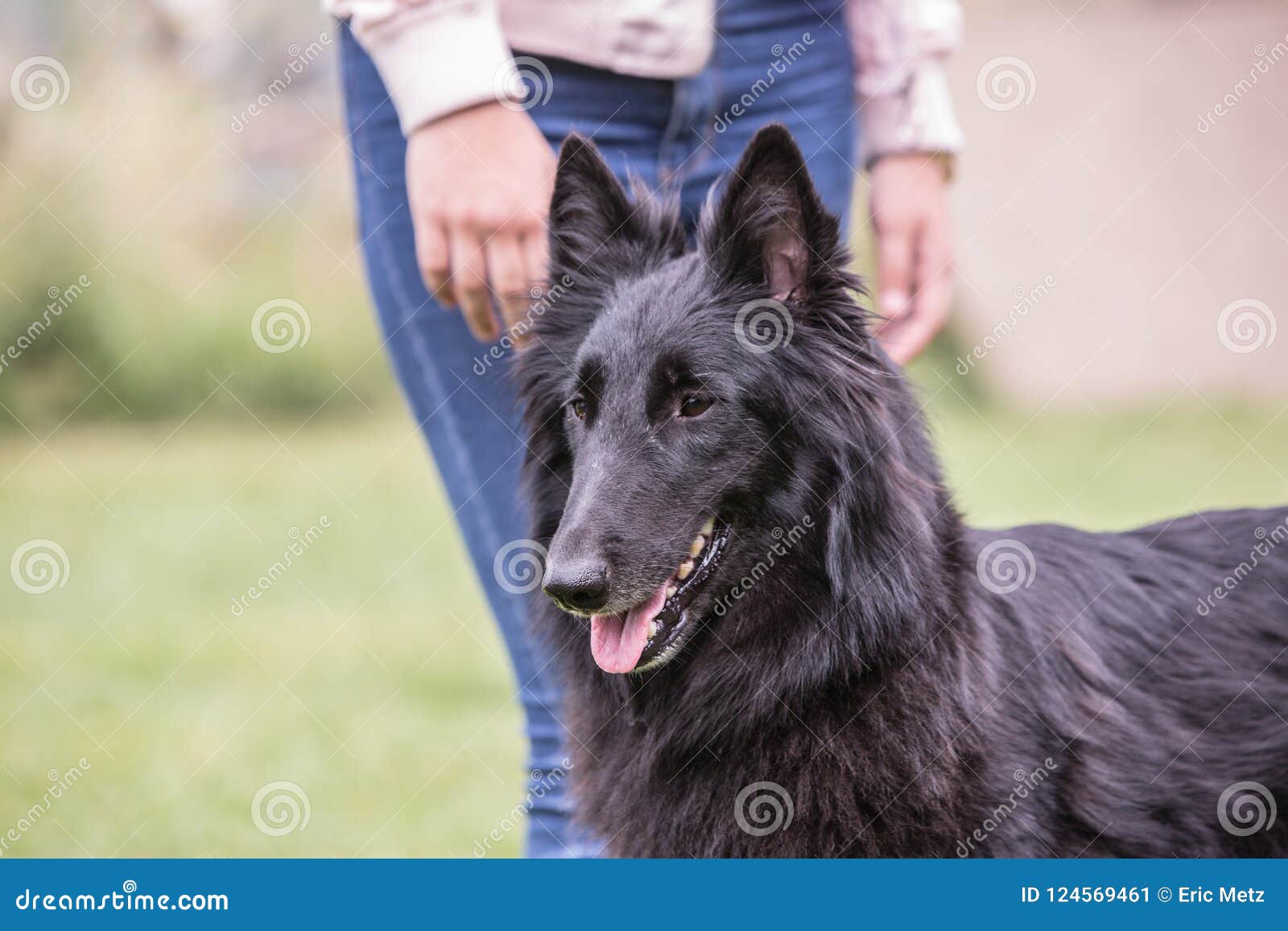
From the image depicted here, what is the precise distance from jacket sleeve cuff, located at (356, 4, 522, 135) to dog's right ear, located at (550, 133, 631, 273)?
222mm

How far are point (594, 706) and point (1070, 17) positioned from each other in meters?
12.2

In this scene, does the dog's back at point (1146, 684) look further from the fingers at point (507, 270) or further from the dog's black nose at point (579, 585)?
the fingers at point (507, 270)

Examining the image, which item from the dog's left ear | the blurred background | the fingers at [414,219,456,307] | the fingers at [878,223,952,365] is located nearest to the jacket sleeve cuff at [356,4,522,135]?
the fingers at [414,219,456,307]

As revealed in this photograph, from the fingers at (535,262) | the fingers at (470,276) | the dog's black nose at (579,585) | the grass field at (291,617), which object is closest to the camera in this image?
the dog's black nose at (579,585)

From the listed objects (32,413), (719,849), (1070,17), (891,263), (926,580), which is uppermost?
(891,263)

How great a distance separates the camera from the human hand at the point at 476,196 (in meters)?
2.48

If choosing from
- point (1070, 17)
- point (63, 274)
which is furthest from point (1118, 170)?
point (63, 274)

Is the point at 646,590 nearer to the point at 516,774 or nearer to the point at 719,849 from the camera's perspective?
the point at 719,849

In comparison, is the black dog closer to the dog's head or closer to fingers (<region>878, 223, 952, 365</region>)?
the dog's head

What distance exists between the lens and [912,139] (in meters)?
2.96

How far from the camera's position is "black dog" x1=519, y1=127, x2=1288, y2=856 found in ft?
8.03

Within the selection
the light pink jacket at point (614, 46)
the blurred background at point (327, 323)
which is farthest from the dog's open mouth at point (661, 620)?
the blurred background at point (327, 323)

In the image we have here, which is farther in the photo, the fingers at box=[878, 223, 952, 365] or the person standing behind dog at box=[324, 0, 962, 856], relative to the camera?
the fingers at box=[878, 223, 952, 365]

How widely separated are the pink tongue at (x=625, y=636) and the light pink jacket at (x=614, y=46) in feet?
3.55
